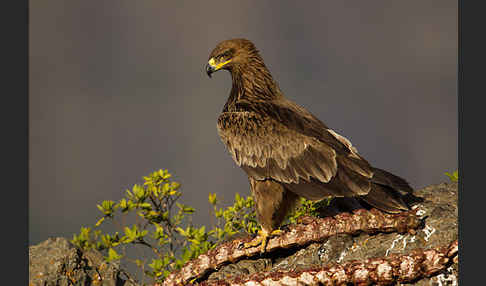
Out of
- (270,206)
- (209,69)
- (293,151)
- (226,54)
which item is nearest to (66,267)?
(270,206)

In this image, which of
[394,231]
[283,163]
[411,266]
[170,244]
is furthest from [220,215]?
[411,266]

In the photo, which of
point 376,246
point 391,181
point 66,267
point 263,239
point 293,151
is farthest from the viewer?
point 66,267

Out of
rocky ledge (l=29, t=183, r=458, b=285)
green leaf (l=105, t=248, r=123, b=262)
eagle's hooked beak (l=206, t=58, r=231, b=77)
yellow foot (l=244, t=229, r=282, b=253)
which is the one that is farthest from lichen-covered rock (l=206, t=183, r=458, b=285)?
eagle's hooked beak (l=206, t=58, r=231, b=77)

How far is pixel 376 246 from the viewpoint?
6359mm

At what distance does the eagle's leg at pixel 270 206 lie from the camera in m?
7.01

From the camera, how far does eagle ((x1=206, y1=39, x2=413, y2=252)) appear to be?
6.57m

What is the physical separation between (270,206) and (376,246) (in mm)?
1386

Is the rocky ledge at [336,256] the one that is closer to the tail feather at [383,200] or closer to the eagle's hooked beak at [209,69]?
the tail feather at [383,200]

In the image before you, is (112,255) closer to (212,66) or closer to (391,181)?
(212,66)

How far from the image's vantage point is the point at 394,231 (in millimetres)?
6414

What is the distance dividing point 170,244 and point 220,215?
91cm

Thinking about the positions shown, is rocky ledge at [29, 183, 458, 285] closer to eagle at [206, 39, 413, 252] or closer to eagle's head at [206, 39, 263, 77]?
eagle at [206, 39, 413, 252]

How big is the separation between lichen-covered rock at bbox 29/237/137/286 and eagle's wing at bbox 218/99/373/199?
265cm

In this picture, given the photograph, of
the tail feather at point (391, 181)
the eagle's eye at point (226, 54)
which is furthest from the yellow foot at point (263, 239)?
the eagle's eye at point (226, 54)
